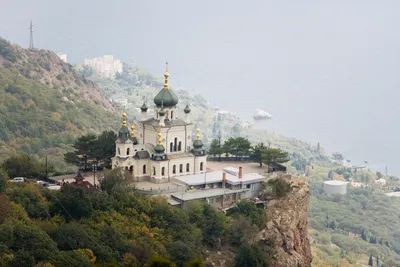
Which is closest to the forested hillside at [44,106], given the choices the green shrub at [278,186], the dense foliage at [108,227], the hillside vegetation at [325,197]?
the hillside vegetation at [325,197]

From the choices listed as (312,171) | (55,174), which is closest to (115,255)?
(55,174)

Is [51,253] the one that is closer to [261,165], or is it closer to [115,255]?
[115,255]

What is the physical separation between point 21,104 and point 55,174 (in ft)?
44.8

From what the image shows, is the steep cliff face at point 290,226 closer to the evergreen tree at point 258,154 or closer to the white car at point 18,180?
the evergreen tree at point 258,154

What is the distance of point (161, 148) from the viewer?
1772cm

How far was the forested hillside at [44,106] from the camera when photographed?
1121 inches

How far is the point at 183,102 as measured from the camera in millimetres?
51344

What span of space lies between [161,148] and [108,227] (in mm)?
3507

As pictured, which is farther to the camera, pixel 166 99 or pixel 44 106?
pixel 44 106

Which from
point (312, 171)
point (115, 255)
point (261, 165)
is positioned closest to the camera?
point (115, 255)

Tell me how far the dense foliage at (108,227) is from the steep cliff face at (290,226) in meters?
0.41

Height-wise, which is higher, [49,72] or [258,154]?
[49,72]

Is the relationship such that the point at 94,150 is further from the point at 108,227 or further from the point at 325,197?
the point at 325,197

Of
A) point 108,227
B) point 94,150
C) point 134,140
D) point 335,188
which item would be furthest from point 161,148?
point 335,188
